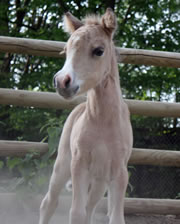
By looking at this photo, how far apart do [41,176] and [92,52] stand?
58.1 inches

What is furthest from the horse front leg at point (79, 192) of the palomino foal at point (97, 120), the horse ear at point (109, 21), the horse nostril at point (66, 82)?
the horse ear at point (109, 21)

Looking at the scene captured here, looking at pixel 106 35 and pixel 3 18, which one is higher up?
pixel 3 18

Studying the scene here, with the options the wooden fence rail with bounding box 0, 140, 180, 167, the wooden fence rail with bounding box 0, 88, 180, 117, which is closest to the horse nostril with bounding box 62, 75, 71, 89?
the wooden fence rail with bounding box 0, 88, 180, 117

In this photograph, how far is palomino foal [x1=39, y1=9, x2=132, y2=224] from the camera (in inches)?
69.2

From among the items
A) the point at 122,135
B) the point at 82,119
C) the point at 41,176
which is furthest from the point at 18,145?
the point at 122,135

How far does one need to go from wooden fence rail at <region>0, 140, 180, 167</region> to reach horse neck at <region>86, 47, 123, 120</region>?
115 cm

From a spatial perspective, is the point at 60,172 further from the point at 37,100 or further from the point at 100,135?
the point at 37,100

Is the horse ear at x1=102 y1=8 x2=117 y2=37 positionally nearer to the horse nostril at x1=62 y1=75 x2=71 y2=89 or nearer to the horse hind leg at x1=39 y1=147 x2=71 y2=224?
the horse nostril at x1=62 y1=75 x2=71 y2=89

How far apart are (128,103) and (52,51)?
2.71ft

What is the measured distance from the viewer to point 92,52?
1.81m

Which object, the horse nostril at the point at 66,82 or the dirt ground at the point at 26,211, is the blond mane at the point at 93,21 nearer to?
the horse nostril at the point at 66,82

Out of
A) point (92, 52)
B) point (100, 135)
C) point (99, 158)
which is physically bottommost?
point (99, 158)

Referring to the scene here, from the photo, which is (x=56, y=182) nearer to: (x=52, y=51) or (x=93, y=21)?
(x=93, y=21)

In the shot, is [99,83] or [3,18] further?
[3,18]
